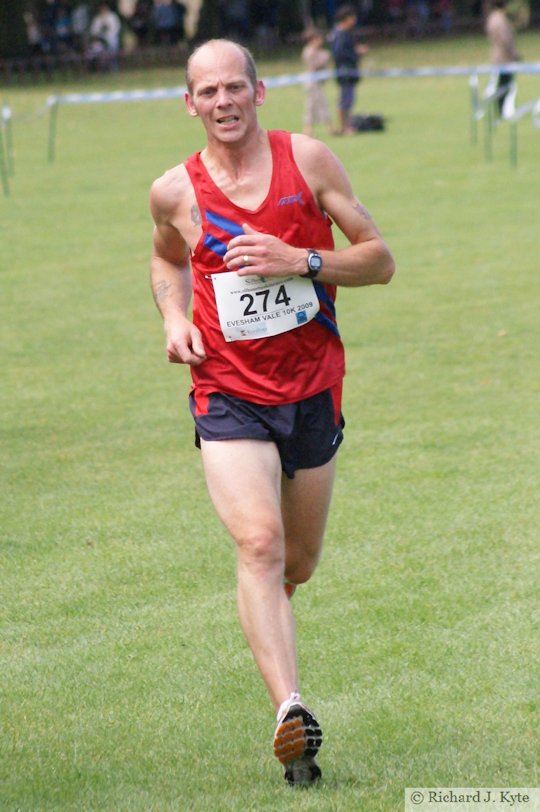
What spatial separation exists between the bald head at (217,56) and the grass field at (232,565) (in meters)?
2.21

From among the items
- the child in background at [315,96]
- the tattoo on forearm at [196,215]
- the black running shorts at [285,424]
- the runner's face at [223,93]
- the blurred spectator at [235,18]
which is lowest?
the blurred spectator at [235,18]

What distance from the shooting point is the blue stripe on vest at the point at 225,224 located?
4.73 metres

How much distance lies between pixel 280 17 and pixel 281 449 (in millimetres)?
47614

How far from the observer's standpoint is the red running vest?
4.75m

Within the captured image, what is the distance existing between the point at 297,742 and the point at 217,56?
7.25 feet

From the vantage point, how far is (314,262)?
4.70 m

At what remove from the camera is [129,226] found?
61.5ft

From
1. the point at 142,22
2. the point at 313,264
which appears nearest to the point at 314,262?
the point at 313,264

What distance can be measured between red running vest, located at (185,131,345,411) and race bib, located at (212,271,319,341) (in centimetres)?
3

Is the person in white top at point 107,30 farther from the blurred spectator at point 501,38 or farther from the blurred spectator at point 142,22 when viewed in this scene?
the blurred spectator at point 501,38

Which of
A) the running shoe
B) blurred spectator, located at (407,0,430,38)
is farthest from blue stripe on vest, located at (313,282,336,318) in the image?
blurred spectator, located at (407,0,430,38)

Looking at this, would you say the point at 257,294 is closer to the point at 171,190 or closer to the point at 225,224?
the point at 225,224

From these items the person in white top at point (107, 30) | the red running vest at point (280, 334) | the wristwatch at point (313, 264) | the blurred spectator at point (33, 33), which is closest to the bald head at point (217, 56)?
the red running vest at point (280, 334)

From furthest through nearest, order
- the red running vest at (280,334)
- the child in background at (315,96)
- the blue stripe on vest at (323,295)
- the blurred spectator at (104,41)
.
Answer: the blurred spectator at (104,41) → the child in background at (315,96) → the blue stripe on vest at (323,295) → the red running vest at (280,334)
